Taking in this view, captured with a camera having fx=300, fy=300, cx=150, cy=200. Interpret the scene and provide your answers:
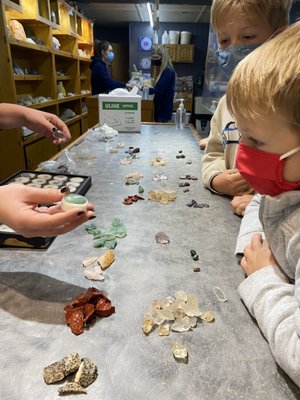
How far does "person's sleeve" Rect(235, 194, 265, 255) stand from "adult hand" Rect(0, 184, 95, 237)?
0.35 m

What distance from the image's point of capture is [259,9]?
834 mm

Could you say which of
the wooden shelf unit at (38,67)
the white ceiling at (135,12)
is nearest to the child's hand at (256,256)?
the wooden shelf unit at (38,67)

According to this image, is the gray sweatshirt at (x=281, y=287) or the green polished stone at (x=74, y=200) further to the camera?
the green polished stone at (x=74, y=200)

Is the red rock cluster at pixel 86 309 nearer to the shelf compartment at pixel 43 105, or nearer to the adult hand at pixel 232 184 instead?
the adult hand at pixel 232 184

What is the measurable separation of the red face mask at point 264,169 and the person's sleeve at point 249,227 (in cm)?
17

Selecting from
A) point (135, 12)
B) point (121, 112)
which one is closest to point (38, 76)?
point (121, 112)

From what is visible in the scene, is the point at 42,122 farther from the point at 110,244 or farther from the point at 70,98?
the point at 70,98

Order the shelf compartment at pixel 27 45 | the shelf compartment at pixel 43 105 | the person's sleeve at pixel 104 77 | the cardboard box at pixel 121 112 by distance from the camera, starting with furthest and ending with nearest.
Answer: the person's sleeve at pixel 104 77, the shelf compartment at pixel 43 105, the shelf compartment at pixel 27 45, the cardboard box at pixel 121 112

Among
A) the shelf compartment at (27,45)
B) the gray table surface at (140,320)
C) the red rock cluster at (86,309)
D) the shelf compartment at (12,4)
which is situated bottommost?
the gray table surface at (140,320)

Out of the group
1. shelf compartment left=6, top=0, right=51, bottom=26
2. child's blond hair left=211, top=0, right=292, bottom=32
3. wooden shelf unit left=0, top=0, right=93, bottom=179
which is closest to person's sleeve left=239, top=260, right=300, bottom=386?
child's blond hair left=211, top=0, right=292, bottom=32

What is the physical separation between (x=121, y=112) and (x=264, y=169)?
176 centimetres

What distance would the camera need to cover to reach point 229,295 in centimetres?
56

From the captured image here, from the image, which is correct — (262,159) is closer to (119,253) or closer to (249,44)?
(119,253)

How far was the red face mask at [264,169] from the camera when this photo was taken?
0.48 meters
